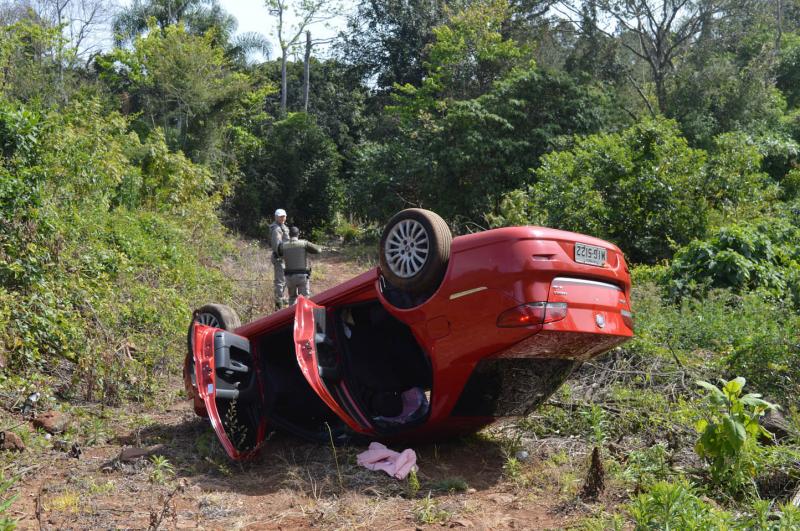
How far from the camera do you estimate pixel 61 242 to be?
30.8ft

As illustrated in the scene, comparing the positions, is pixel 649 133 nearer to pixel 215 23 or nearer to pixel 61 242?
pixel 61 242

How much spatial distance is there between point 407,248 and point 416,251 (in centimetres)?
8

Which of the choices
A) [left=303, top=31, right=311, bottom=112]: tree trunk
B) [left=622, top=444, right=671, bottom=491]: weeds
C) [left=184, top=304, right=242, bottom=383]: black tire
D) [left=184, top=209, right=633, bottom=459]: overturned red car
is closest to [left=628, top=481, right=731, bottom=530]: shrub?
[left=622, top=444, right=671, bottom=491]: weeds

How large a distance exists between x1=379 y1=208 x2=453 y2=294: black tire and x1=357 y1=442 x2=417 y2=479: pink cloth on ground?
113 cm

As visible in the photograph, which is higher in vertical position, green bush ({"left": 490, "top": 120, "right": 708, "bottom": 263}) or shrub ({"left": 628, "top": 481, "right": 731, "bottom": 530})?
green bush ({"left": 490, "top": 120, "right": 708, "bottom": 263})

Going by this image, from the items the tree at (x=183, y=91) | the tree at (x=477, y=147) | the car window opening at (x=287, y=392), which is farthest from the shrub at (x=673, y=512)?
the tree at (x=183, y=91)

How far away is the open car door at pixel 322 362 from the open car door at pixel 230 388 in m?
0.66

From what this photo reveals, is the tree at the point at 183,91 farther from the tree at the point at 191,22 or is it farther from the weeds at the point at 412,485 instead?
the weeds at the point at 412,485

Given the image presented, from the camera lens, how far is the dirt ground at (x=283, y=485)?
469 centimetres

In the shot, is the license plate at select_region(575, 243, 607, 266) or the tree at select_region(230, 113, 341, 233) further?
the tree at select_region(230, 113, 341, 233)

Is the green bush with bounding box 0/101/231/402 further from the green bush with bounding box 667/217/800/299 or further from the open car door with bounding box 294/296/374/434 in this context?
the green bush with bounding box 667/217/800/299

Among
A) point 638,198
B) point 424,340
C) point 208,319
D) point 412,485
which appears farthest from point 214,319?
point 638,198

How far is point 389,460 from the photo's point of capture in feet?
18.5

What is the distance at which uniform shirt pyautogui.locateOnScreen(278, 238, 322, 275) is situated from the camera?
1217 centimetres
